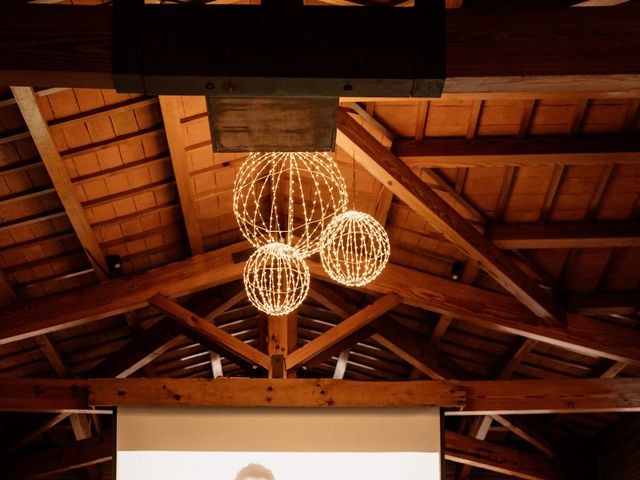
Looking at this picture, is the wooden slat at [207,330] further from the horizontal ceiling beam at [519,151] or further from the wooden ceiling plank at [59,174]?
the horizontal ceiling beam at [519,151]

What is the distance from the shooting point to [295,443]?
5.48 m

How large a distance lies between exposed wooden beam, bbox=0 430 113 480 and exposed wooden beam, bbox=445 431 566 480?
11.8 feet

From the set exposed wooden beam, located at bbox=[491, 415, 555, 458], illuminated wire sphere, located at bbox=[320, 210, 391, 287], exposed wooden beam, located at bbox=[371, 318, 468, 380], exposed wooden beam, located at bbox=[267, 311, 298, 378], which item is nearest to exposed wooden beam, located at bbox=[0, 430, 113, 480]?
exposed wooden beam, located at bbox=[267, 311, 298, 378]

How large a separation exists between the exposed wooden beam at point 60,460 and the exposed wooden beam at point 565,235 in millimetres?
4715

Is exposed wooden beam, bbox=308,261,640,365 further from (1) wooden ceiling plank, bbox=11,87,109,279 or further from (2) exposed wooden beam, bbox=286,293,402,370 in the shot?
(1) wooden ceiling plank, bbox=11,87,109,279

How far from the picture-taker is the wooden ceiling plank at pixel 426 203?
5508 millimetres

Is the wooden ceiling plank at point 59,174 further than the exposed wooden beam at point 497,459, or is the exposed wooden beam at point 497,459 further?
the exposed wooden beam at point 497,459

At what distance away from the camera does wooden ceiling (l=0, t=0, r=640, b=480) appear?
220 inches

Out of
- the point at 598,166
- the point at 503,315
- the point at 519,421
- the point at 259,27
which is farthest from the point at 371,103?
the point at 519,421

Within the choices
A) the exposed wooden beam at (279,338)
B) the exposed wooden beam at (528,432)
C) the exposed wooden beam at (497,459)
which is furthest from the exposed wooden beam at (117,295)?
the exposed wooden beam at (528,432)

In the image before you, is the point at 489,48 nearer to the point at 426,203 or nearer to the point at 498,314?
the point at 426,203

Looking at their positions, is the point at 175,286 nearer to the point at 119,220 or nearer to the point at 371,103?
the point at 119,220

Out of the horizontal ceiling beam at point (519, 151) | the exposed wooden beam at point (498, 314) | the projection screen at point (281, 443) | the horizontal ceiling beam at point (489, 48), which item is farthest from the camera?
the exposed wooden beam at point (498, 314)

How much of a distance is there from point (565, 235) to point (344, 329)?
205 cm
